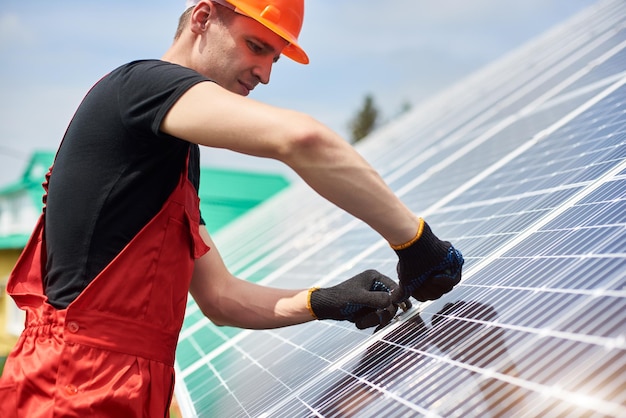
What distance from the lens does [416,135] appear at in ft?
28.9

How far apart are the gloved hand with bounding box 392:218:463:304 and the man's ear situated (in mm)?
1086

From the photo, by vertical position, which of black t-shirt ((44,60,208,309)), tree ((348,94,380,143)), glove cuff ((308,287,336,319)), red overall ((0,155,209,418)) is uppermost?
black t-shirt ((44,60,208,309))

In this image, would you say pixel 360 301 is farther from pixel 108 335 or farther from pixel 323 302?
pixel 108 335

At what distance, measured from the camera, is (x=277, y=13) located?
97.7 inches

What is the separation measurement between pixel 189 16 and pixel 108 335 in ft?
4.02

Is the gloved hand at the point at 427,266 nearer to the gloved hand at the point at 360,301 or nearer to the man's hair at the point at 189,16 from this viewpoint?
the gloved hand at the point at 360,301

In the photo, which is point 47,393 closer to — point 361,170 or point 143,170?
point 143,170

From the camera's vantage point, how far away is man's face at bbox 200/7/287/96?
2.41 metres

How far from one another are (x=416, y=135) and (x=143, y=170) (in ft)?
22.8

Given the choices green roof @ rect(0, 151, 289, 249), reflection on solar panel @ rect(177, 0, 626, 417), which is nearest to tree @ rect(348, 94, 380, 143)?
green roof @ rect(0, 151, 289, 249)

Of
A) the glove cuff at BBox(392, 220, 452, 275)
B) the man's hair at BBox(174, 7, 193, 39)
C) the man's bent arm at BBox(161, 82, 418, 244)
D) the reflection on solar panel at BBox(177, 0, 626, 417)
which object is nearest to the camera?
the reflection on solar panel at BBox(177, 0, 626, 417)

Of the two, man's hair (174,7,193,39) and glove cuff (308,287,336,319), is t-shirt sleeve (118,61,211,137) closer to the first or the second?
man's hair (174,7,193,39)

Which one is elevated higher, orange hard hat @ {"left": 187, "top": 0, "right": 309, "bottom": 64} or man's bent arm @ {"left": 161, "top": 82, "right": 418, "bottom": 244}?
orange hard hat @ {"left": 187, "top": 0, "right": 309, "bottom": 64}

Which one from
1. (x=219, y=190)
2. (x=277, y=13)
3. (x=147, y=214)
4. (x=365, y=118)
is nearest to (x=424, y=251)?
(x=147, y=214)
